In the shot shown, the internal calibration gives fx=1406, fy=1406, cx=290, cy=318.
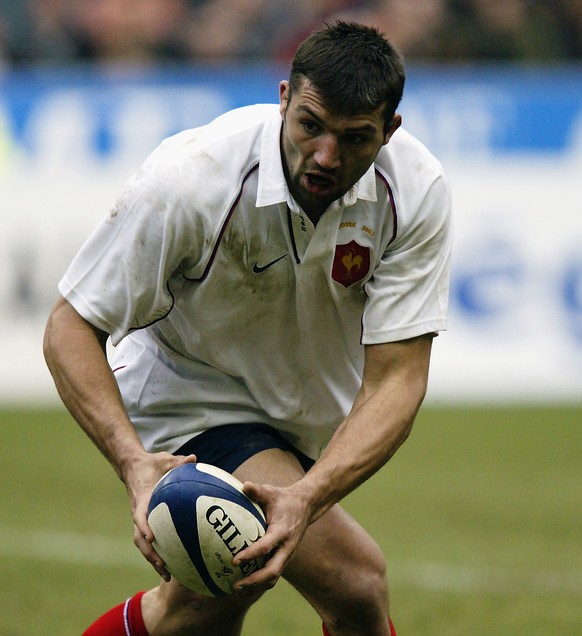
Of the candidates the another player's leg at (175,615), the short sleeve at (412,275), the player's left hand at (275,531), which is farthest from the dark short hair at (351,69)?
the another player's leg at (175,615)

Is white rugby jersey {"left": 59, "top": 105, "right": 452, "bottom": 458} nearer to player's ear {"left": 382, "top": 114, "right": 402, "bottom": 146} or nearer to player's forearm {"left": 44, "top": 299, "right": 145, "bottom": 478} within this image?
player's forearm {"left": 44, "top": 299, "right": 145, "bottom": 478}

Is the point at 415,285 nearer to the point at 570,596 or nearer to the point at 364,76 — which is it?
the point at 364,76

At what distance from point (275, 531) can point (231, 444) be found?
0.91 m

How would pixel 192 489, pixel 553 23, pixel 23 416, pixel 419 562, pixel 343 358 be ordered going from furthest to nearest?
pixel 553 23 → pixel 23 416 → pixel 419 562 → pixel 343 358 → pixel 192 489

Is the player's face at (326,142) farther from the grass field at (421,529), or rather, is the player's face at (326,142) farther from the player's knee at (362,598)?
the grass field at (421,529)

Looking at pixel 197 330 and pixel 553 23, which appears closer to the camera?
pixel 197 330

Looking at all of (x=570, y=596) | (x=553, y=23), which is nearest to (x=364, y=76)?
(x=570, y=596)

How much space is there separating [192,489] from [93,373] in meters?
0.57

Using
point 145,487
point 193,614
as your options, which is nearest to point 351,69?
point 145,487

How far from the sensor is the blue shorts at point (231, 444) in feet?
15.7

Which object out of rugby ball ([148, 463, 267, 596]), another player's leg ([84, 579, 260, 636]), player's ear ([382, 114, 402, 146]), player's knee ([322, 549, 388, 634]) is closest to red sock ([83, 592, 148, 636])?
another player's leg ([84, 579, 260, 636])

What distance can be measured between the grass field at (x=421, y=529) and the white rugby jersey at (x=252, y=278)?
1.51 metres

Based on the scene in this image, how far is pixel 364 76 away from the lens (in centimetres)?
421

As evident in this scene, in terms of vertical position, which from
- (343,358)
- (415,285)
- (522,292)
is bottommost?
(522,292)
